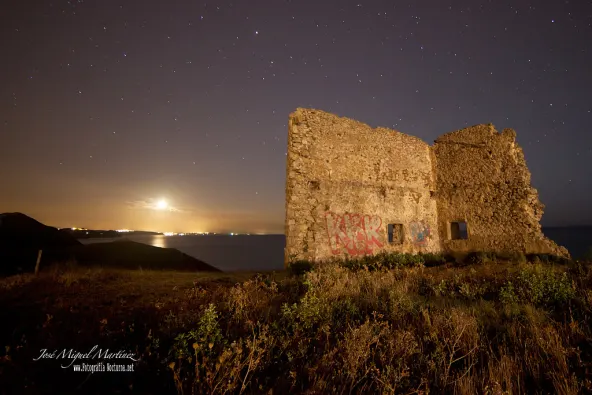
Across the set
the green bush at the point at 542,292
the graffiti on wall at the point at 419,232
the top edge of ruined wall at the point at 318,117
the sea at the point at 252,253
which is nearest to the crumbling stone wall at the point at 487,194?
the graffiti on wall at the point at 419,232

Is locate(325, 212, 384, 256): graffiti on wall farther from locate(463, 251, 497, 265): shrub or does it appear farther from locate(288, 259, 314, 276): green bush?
locate(463, 251, 497, 265): shrub

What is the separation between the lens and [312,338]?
2.99 metres

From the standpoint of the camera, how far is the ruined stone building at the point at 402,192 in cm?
870

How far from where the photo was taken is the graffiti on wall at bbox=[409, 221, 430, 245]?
415 inches

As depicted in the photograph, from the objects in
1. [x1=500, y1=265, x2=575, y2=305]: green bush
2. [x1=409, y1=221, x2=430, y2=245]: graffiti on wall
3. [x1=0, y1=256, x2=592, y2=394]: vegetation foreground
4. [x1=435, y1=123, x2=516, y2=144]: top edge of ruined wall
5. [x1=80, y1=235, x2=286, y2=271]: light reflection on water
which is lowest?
[x1=80, y1=235, x2=286, y2=271]: light reflection on water

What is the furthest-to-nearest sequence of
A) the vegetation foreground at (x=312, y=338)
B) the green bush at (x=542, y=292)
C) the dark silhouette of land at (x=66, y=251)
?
1. the dark silhouette of land at (x=66, y=251)
2. the green bush at (x=542, y=292)
3. the vegetation foreground at (x=312, y=338)

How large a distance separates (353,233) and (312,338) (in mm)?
6361

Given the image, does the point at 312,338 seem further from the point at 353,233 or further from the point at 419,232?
the point at 419,232

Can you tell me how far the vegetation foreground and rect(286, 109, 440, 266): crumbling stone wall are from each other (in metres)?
2.91

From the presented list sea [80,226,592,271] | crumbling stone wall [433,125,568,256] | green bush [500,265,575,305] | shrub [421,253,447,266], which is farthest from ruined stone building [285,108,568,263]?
green bush [500,265,575,305]

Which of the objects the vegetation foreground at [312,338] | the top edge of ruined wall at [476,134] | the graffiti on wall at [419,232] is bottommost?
the vegetation foreground at [312,338]

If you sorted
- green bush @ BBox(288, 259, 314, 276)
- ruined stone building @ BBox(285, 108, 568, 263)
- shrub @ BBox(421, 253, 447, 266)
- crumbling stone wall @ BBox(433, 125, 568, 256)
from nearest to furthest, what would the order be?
green bush @ BBox(288, 259, 314, 276)
ruined stone building @ BBox(285, 108, 568, 263)
shrub @ BBox(421, 253, 447, 266)
crumbling stone wall @ BBox(433, 125, 568, 256)

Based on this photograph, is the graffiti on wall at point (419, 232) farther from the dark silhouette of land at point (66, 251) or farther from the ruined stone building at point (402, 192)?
the dark silhouette of land at point (66, 251)

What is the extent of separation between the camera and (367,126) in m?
10.3
